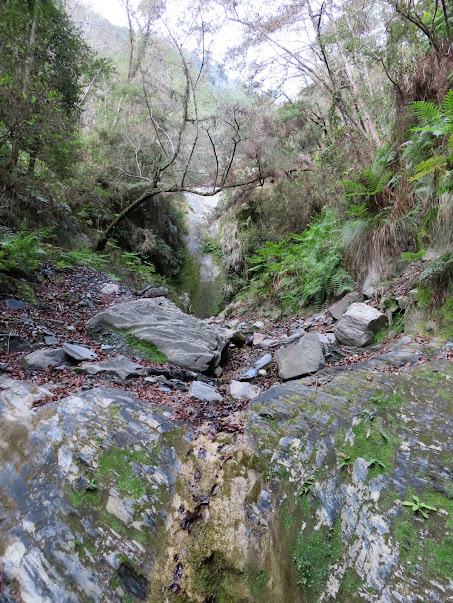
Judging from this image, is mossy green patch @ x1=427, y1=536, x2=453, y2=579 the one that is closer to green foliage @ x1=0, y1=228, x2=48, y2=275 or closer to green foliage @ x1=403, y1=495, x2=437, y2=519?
green foliage @ x1=403, y1=495, x2=437, y2=519

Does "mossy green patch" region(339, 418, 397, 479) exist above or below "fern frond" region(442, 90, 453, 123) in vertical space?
below

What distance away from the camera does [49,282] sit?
600 centimetres

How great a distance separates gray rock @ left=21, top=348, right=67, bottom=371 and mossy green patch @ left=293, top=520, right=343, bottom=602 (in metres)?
2.96

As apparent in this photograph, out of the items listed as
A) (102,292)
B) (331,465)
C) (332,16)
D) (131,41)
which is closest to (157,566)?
(331,465)

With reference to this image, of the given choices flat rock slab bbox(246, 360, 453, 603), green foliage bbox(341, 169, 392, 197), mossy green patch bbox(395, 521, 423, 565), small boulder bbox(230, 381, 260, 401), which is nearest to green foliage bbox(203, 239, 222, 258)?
green foliage bbox(341, 169, 392, 197)

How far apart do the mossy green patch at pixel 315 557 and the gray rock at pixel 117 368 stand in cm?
241

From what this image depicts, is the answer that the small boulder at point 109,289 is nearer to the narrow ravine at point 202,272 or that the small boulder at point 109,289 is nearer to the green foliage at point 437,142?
the narrow ravine at point 202,272

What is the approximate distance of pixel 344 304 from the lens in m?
5.07

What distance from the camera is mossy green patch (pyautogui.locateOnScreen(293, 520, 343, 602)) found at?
165 cm

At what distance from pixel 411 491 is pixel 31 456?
239cm

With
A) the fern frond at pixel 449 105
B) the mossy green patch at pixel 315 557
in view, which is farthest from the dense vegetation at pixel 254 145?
the mossy green patch at pixel 315 557

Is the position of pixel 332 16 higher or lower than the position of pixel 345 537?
higher

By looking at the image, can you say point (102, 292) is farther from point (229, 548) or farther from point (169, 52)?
point (169, 52)

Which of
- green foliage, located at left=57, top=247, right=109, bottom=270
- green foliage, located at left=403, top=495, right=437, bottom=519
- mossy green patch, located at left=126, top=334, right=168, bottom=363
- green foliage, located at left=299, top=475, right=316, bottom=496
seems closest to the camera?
green foliage, located at left=403, top=495, right=437, bottom=519
